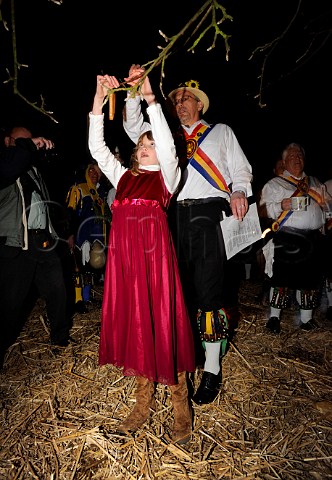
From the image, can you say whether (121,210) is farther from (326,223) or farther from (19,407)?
(326,223)

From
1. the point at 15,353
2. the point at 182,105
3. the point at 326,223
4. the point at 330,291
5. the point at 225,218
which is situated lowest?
the point at 15,353

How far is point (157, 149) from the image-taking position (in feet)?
6.09

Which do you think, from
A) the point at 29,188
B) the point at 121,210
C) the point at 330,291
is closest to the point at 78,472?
the point at 121,210

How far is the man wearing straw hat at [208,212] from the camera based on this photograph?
2553mm

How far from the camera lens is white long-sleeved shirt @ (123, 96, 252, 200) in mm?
2541

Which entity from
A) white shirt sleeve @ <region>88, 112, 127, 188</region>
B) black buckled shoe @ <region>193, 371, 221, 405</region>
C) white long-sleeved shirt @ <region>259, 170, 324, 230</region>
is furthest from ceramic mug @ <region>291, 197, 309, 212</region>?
white shirt sleeve @ <region>88, 112, 127, 188</region>

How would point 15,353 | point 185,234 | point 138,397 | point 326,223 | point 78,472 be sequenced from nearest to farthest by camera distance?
point 78,472 < point 138,397 < point 185,234 < point 15,353 < point 326,223

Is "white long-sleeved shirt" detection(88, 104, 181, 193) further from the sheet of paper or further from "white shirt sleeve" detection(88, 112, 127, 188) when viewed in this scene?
the sheet of paper

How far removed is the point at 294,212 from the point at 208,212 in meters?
1.85

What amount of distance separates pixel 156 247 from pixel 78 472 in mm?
1474

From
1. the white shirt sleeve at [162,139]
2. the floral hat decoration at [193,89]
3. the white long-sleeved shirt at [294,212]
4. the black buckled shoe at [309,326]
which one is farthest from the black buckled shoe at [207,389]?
the floral hat decoration at [193,89]

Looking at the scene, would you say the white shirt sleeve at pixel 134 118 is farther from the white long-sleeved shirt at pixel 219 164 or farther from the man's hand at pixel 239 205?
the man's hand at pixel 239 205

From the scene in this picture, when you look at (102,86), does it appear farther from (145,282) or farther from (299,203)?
(299,203)

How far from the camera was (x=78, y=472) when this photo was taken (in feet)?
6.17
